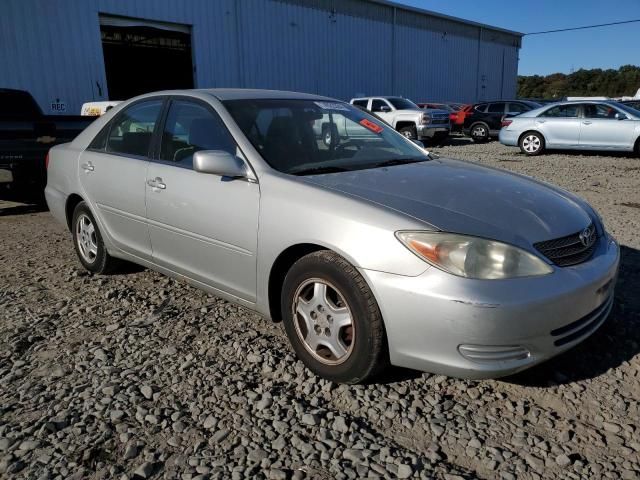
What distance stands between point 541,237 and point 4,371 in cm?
293

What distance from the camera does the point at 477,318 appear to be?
221cm

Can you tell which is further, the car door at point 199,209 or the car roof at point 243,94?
the car roof at point 243,94

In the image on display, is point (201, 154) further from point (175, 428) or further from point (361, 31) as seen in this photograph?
point (361, 31)

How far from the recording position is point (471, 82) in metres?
34.2

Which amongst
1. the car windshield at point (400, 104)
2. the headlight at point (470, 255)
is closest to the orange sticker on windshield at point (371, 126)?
the headlight at point (470, 255)

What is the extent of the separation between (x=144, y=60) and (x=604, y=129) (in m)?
21.8

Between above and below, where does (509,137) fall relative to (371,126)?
below

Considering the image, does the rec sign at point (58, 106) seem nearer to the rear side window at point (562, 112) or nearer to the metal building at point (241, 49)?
the metal building at point (241, 49)

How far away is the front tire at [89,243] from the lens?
4352mm

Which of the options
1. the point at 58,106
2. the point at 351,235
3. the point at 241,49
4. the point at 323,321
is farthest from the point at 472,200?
the point at 241,49

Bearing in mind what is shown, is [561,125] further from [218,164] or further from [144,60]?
[144,60]

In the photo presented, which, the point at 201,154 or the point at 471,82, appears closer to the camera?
the point at 201,154

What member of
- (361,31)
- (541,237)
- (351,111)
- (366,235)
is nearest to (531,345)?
(541,237)

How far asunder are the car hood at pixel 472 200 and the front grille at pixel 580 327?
16.1 inches
